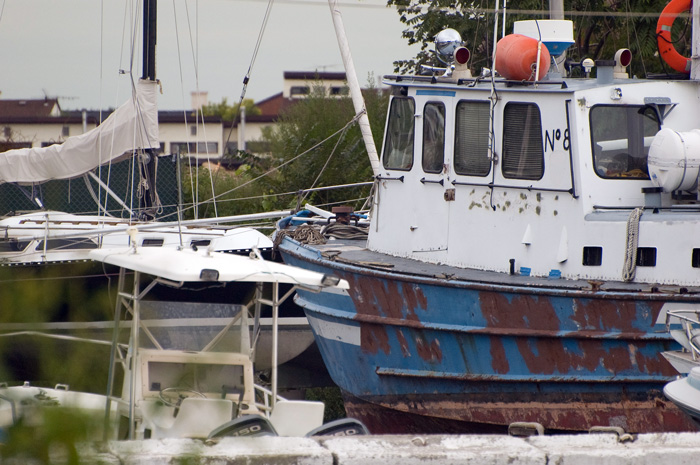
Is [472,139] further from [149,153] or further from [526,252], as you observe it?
[149,153]

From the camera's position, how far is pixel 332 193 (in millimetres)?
17859

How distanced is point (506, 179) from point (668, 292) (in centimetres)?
187

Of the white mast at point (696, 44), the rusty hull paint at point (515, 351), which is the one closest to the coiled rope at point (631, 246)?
the rusty hull paint at point (515, 351)

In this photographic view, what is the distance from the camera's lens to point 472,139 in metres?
8.44

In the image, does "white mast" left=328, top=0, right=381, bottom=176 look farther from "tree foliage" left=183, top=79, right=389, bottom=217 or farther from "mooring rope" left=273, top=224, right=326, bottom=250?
"tree foliage" left=183, top=79, right=389, bottom=217

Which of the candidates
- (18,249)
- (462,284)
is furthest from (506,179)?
(18,249)

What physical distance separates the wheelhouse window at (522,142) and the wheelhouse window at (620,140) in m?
0.48

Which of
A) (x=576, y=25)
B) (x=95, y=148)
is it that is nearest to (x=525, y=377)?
(x=95, y=148)

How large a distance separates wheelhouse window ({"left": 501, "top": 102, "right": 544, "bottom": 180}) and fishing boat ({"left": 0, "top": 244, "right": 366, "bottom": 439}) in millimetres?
2694

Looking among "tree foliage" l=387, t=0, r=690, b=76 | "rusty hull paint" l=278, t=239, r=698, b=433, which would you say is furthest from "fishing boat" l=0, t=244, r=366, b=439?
"tree foliage" l=387, t=0, r=690, b=76

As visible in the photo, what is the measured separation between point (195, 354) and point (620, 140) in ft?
13.7

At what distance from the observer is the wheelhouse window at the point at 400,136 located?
29.7 feet

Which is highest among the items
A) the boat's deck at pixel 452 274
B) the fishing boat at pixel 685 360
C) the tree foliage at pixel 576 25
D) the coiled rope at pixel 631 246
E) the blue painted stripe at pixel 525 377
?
the tree foliage at pixel 576 25

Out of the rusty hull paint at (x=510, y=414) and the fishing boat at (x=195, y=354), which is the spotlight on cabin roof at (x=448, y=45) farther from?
the fishing boat at (x=195, y=354)
